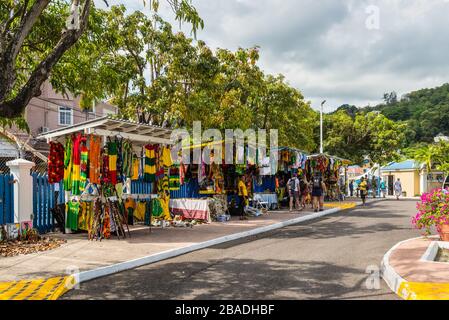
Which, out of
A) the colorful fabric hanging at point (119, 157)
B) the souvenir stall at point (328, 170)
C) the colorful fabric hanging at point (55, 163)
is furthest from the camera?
the souvenir stall at point (328, 170)

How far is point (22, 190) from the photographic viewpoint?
446 inches

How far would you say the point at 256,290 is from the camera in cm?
639

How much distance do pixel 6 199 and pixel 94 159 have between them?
7.93 feet

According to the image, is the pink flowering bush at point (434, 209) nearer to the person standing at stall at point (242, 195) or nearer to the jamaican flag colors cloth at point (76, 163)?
the person standing at stall at point (242, 195)

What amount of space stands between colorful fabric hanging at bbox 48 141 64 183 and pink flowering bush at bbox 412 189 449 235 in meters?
9.61

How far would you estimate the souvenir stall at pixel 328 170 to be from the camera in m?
25.5

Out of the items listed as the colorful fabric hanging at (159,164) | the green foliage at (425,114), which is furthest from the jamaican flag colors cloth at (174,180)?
the green foliage at (425,114)

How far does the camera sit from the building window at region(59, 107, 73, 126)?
32.9 metres

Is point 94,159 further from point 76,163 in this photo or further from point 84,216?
point 84,216

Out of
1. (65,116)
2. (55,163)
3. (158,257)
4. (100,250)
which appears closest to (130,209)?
(55,163)

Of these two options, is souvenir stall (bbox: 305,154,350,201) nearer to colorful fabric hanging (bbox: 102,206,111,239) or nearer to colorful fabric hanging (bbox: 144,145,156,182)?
colorful fabric hanging (bbox: 144,145,156,182)

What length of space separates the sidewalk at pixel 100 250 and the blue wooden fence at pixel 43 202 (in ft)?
2.26
